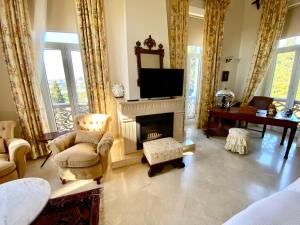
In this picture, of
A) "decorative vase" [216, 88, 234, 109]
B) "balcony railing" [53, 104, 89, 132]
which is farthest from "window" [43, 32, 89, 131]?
"decorative vase" [216, 88, 234, 109]

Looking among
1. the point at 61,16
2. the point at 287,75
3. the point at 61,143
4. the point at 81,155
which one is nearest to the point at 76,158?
the point at 81,155

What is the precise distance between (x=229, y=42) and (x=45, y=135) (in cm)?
492

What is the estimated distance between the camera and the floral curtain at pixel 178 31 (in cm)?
310

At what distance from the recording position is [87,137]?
2.38m

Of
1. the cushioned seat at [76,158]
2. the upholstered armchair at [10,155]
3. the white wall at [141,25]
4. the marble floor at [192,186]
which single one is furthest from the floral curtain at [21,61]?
the white wall at [141,25]

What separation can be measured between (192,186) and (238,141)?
56.9 inches

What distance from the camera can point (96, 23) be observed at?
264 cm

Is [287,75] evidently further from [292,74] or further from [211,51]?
[211,51]

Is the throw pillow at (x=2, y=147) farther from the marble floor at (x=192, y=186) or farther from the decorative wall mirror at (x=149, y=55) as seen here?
the decorative wall mirror at (x=149, y=55)

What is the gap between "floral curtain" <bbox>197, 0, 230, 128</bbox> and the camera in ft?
11.6

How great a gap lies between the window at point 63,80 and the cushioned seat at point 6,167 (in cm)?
122

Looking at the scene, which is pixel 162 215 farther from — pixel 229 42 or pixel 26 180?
pixel 229 42

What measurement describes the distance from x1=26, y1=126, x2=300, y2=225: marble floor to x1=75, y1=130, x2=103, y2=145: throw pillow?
0.59m

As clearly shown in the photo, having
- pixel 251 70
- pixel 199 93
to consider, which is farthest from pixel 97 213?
pixel 251 70
